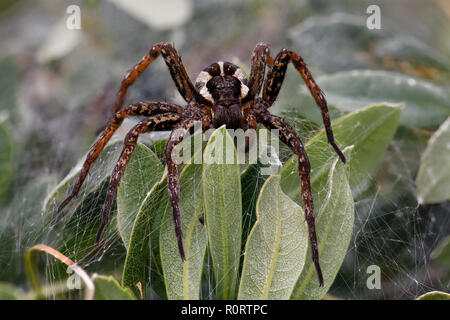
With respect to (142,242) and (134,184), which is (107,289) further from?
(134,184)

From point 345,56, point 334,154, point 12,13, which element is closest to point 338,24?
point 345,56

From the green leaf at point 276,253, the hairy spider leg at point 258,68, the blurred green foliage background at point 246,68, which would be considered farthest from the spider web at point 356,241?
the hairy spider leg at point 258,68

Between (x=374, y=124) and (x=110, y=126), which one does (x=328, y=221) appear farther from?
(x=110, y=126)

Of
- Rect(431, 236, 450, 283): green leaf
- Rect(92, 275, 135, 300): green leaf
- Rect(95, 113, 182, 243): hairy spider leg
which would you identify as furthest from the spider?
Rect(431, 236, 450, 283): green leaf

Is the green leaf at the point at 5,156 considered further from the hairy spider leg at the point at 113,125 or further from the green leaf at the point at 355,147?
the green leaf at the point at 355,147

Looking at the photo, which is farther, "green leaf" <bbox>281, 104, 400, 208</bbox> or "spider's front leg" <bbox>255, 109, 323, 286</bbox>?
"green leaf" <bbox>281, 104, 400, 208</bbox>

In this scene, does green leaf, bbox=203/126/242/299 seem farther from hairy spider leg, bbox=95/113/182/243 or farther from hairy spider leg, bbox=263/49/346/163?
hairy spider leg, bbox=263/49/346/163
